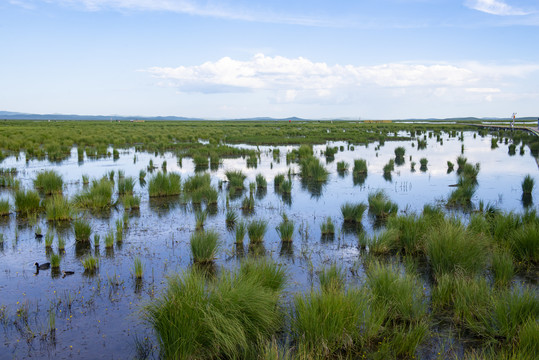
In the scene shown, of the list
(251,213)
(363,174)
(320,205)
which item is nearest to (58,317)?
(251,213)

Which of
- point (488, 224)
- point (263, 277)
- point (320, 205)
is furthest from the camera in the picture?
point (320, 205)

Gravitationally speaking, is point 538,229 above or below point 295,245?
above

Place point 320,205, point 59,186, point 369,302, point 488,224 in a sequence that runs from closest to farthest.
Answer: point 369,302
point 488,224
point 320,205
point 59,186

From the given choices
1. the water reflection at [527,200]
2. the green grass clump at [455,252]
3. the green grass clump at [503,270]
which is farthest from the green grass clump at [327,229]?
the water reflection at [527,200]

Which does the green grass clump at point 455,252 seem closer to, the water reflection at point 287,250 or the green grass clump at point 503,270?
the green grass clump at point 503,270

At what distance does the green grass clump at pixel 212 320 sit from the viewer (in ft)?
16.0

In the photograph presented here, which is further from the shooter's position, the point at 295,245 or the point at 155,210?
the point at 155,210

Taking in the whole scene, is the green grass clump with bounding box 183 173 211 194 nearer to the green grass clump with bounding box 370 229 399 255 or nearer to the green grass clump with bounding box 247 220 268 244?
the green grass clump with bounding box 247 220 268 244

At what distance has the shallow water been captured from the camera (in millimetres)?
5637

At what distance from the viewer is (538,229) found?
26.4 ft

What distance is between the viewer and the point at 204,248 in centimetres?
827

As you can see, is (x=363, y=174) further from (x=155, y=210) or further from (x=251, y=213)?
(x=155, y=210)

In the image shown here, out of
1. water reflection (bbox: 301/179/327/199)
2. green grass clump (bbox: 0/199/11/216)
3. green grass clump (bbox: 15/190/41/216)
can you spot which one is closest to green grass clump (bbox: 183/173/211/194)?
water reflection (bbox: 301/179/327/199)

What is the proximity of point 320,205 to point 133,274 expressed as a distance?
7270 millimetres
